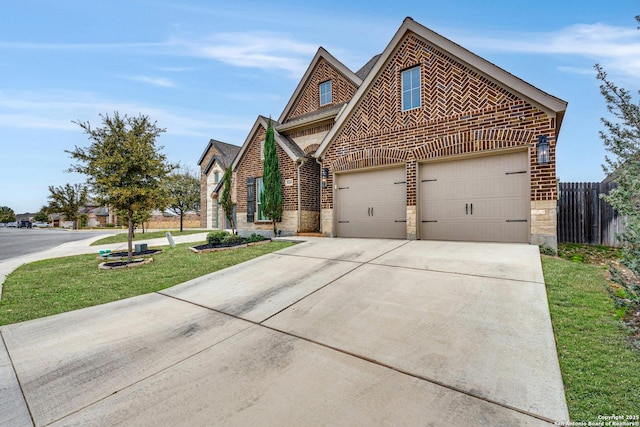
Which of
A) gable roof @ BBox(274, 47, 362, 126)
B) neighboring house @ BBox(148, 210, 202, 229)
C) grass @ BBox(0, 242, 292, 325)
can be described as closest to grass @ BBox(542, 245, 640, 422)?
grass @ BBox(0, 242, 292, 325)


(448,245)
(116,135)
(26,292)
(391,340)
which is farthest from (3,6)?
(448,245)

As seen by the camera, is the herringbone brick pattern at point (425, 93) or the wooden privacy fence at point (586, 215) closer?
the herringbone brick pattern at point (425, 93)

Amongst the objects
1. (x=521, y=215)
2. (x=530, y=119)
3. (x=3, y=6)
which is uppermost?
(x=3, y=6)

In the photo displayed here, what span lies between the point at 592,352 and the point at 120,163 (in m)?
10.1

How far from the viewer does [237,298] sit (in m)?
4.57

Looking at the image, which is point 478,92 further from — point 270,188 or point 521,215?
point 270,188

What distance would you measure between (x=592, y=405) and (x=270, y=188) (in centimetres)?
1065

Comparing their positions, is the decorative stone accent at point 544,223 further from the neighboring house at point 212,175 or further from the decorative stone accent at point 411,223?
the neighboring house at point 212,175

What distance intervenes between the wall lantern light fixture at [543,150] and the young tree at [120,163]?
1030 centimetres

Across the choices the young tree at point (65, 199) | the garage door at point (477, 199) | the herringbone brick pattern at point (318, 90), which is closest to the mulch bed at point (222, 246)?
the garage door at point (477, 199)

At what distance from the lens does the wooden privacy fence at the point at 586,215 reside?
809cm

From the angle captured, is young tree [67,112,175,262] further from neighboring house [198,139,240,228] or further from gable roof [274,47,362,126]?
neighboring house [198,139,240,228]

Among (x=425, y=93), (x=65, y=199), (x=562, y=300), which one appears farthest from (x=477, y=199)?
(x=65, y=199)

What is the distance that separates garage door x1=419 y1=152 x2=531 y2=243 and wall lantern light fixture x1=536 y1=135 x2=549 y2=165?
36 centimetres
